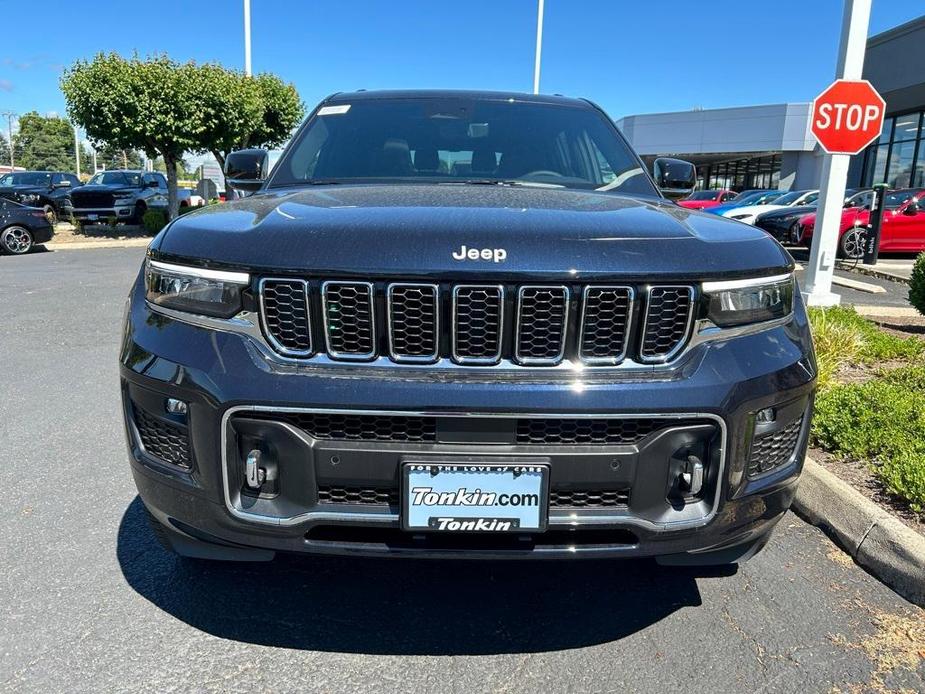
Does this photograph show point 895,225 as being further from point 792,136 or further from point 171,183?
point 792,136

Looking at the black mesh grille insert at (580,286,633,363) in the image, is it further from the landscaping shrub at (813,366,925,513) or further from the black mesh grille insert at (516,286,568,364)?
the landscaping shrub at (813,366,925,513)

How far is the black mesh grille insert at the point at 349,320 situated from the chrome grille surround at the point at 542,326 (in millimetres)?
384

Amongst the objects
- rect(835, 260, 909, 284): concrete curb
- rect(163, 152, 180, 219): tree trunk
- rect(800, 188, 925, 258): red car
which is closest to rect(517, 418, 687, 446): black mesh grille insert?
rect(835, 260, 909, 284): concrete curb

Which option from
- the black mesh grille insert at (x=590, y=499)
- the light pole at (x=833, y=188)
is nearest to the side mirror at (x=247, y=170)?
the black mesh grille insert at (x=590, y=499)

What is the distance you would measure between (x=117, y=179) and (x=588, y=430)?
24332 mm

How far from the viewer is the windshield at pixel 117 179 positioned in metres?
22.6

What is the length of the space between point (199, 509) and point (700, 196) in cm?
2922

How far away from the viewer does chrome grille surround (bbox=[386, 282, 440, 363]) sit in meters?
1.93

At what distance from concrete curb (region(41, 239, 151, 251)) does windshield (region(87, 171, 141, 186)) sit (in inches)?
158

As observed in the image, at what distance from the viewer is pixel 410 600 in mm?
2557

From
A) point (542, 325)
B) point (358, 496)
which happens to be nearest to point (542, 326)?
point (542, 325)

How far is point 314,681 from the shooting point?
84.4 inches

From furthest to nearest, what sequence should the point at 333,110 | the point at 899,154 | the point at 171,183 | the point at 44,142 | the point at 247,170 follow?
the point at 44,142, the point at 899,154, the point at 171,183, the point at 333,110, the point at 247,170

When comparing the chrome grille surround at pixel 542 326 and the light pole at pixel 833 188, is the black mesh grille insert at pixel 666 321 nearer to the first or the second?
the chrome grille surround at pixel 542 326
